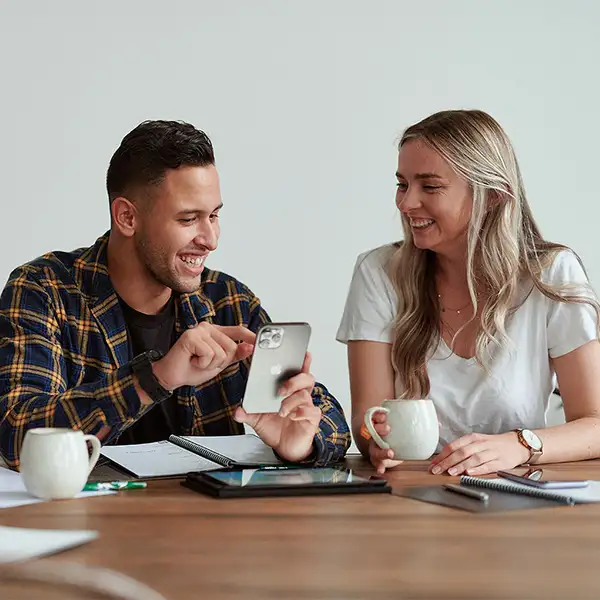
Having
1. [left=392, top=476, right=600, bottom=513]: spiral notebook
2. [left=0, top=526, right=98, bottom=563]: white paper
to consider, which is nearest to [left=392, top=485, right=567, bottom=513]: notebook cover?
[left=392, top=476, right=600, bottom=513]: spiral notebook

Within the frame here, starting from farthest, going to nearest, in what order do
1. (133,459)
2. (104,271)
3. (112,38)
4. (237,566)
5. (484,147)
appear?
(112,38) → (484,147) → (104,271) → (133,459) → (237,566)

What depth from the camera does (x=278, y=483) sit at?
1.48 m

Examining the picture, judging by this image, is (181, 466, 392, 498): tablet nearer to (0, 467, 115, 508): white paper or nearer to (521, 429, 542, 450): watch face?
(0, 467, 115, 508): white paper

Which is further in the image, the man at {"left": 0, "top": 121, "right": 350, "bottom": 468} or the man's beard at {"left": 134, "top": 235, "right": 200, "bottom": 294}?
the man's beard at {"left": 134, "top": 235, "right": 200, "bottom": 294}

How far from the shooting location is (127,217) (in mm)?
2092

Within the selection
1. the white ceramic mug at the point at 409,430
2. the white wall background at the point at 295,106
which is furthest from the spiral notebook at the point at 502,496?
the white wall background at the point at 295,106

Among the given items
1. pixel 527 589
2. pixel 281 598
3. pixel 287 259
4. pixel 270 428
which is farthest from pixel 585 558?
pixel 287 259

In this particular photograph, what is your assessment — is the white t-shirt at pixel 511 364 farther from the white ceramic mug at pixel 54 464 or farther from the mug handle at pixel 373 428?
the white ceramic mug at pixel 54 464

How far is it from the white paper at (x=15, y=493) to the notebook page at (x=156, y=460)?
0.15m

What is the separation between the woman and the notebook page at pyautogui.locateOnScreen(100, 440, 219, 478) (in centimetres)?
43

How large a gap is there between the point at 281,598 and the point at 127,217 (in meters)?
1.28

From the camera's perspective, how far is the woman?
6.98ft

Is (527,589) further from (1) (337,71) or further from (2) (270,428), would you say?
(1) (337,71)

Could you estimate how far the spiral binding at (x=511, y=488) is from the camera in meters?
1.41
